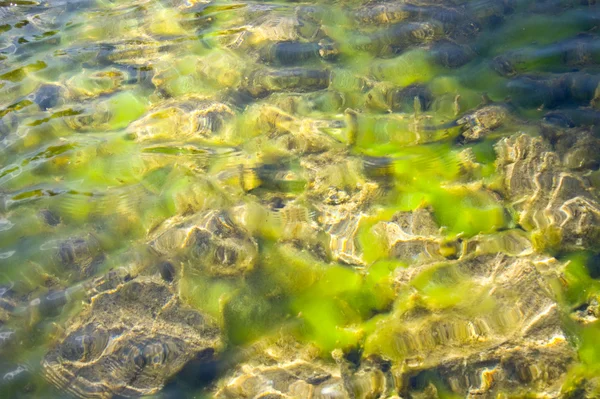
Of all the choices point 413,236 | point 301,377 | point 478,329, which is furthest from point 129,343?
point 478,329

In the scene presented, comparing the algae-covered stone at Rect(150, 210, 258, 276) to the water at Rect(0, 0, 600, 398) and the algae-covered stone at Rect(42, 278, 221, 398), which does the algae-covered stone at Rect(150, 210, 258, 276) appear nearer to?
the water at Rect(0, 0, 600, 398)

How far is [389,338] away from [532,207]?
52.1 inches

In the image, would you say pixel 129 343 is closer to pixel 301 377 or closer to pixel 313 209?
pixel 301 377

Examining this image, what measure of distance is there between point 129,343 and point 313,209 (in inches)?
58.4

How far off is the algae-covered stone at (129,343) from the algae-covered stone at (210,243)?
0.30 metres

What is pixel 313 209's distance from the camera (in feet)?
10.8

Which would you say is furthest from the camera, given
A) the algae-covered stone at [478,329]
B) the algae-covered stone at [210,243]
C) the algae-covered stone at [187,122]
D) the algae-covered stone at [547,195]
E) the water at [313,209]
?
the algae-covered stone at [187,122]

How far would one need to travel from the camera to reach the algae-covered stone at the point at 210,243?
3055 mm

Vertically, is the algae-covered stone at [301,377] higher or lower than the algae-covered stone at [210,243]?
lower

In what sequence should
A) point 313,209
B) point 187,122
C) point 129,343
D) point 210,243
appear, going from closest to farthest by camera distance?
point 129,343
point 210,243
point 313,209
point 187,122

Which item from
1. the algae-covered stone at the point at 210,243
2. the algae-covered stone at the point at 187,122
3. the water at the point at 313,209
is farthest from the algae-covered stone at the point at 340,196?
the algae-covered stone at the point at 187,122

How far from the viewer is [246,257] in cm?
307

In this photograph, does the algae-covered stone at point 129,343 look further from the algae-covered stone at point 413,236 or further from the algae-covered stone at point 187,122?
the algae-covered stone at point 187,122

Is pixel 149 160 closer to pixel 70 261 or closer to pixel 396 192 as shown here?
pixel 70 261
